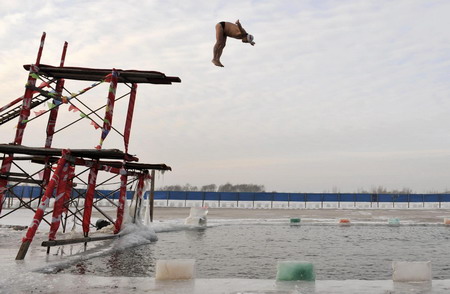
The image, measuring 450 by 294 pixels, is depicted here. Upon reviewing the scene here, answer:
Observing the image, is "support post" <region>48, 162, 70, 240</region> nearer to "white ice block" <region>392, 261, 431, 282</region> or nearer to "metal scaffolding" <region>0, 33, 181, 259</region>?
"metal scaffolding" <region>0, 33, 181, 259</region>

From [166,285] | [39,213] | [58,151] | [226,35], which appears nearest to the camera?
[166,285]

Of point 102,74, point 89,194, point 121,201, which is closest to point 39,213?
point 89,194

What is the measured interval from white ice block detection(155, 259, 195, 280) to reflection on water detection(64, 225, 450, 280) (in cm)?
92

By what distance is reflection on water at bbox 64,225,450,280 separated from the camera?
313 inches

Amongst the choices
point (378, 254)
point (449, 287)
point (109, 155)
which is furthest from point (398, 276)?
point (109, 155)

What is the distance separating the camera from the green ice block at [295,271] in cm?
675

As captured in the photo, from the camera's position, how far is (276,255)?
10.7 metres

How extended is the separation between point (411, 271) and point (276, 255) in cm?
457

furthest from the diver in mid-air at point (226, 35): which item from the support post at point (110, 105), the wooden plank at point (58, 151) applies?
the support post at point (110, 105)

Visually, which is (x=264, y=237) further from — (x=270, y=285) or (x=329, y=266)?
(x=270, y=285)

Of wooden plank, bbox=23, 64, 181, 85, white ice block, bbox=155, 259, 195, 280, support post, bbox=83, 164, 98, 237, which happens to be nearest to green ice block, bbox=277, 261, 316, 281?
white ice block, bbox=155, 259, 195, 280

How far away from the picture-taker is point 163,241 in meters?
14.2

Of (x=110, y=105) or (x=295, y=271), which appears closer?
(x=295, y=271)

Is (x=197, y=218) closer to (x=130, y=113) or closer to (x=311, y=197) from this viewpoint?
(x=130, y=113)
